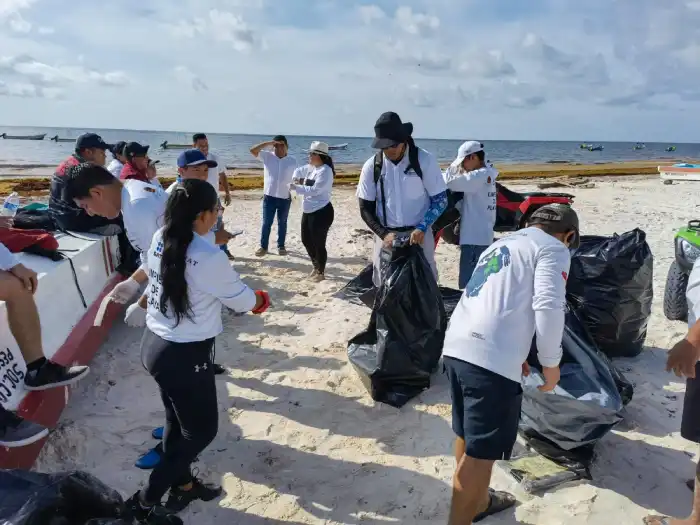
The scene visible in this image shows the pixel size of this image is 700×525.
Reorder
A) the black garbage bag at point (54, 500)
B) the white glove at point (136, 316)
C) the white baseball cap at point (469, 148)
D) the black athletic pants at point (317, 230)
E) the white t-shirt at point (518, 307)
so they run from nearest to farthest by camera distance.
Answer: the black garbage bag at point (54, 500) < the white t-shirt at point (518, 307) < the white glove at point (136, 316) < the white baseball cap at point (469, 148) < the black athletic pants at point (317, 230)

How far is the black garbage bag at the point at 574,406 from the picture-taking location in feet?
8.67

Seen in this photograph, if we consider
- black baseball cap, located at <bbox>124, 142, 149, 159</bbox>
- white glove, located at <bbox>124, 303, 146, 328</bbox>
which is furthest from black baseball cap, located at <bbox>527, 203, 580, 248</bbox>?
black baseball cap, located at <bbox>124, 142, 149, 159</bbox>

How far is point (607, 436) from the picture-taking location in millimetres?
2973

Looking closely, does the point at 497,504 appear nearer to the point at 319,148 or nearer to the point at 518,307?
the point at 518,307

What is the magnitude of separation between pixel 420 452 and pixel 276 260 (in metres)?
4.36

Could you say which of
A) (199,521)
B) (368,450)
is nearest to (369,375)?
(368,450)

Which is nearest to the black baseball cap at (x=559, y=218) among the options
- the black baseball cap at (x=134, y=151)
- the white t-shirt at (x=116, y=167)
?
the black baseball cap at (x=134, y=151)

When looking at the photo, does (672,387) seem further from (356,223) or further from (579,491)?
(356,223)

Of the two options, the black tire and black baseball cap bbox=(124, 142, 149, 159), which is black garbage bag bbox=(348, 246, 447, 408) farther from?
black baseball cap bbox=(124, 142, 149, 159)

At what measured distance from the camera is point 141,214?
8.57 feet

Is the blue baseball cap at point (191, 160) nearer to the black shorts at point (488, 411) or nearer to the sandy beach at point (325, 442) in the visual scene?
the sandy beach at point (325, 442)

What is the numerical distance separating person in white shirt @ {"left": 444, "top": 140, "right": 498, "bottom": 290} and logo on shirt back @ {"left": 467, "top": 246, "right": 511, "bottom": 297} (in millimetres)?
2363

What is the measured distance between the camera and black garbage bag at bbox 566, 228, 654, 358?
3.66 metres

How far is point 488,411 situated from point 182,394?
1287mm
